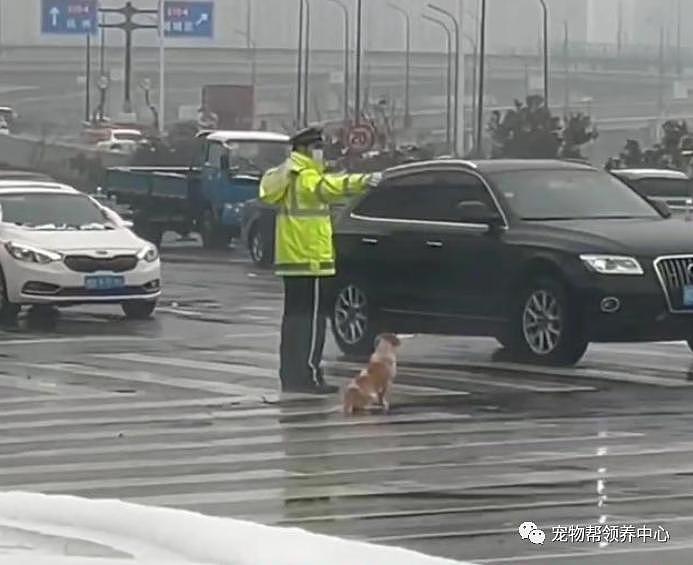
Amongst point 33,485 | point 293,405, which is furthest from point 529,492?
point 293,405

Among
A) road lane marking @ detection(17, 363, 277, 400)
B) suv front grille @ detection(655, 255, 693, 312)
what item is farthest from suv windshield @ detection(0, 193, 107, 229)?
suv front grille @ detection(655, 255, 693, 312)

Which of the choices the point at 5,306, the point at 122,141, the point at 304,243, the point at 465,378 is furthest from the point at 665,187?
the point at 122,141

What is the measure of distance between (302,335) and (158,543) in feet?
33.2

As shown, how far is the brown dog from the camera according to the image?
13.4 m

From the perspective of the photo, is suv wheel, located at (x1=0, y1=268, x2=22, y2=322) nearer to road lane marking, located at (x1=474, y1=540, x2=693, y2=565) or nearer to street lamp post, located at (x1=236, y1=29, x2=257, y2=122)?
road lane marking, located at (x1=474, y1=540, x2=693, y2=565)

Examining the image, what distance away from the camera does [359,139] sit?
43.9m

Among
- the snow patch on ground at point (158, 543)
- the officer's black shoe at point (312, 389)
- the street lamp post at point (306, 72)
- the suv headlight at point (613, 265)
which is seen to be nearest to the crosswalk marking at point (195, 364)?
the officer's black shoe at point (312, 389)

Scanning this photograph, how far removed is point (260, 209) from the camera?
1390 inches

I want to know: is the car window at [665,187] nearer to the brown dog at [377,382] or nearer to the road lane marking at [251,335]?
the road lane marking at [251,335]

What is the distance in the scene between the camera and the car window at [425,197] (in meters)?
17.8

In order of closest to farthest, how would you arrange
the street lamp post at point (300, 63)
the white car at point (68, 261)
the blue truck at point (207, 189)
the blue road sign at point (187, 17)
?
1. the white car at point (68, 261)
2. the blue truck at point (207, 189)
3. the blue road sign at point (187, 17)
4. the street lamp post at point (300, 63)

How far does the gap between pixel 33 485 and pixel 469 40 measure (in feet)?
A: 204

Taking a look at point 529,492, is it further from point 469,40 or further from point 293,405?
point 469,40

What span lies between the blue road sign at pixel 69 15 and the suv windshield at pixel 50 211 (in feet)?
135
